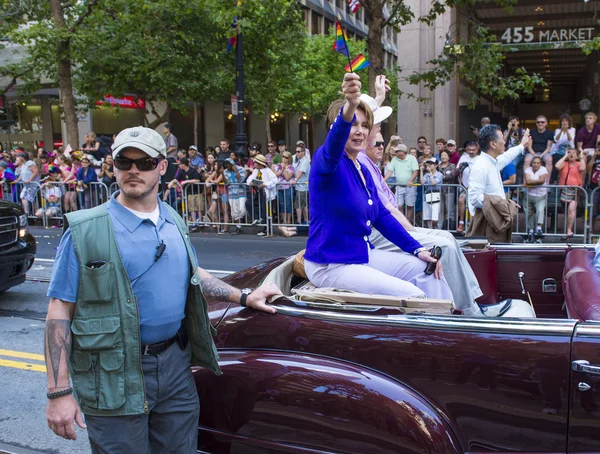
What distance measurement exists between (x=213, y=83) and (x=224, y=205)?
8609 mm

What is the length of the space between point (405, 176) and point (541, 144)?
2775mm

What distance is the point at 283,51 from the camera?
778 inches

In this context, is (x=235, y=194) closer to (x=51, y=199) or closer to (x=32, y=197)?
(x=51, y=199)

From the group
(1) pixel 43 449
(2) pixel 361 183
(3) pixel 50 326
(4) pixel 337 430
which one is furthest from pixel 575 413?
(1) pixel 43 449

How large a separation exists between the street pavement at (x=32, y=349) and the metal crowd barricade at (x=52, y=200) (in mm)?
4017

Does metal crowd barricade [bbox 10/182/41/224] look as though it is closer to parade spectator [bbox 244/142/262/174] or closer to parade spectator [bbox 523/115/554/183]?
parade spectator [bbox 244/142/262/174]

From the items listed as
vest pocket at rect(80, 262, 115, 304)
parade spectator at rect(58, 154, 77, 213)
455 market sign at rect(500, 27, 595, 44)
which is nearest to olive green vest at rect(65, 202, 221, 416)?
vest pocket at rect(80, 262, 115, 304)

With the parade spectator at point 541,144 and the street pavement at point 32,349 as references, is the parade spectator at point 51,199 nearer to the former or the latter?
the street pavement at point 32,349

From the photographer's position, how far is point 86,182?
15.1m

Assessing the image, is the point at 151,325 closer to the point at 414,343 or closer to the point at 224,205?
the point at 414,343

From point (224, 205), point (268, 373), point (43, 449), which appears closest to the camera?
point (268, 373)

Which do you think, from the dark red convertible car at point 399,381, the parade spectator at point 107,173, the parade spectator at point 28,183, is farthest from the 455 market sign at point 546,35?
the dark red convertible car at point 399,381

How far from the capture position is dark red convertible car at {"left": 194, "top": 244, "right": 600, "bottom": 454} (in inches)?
89.4

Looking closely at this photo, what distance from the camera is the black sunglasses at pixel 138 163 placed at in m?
2.43
